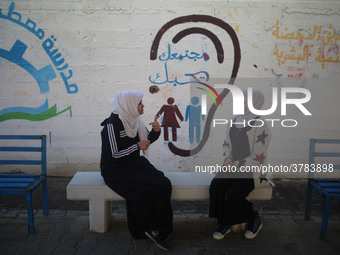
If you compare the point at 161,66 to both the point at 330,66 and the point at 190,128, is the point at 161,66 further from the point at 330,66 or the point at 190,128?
the point at 330,66

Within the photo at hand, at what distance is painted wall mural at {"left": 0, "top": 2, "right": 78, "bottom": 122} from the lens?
431 cm

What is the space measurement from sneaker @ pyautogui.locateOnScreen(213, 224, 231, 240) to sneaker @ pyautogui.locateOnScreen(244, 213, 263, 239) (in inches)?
6.9

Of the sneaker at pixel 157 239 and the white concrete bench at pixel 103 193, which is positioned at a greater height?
the white concrete bench at pixel 103 193

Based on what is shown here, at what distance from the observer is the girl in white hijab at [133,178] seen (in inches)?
110

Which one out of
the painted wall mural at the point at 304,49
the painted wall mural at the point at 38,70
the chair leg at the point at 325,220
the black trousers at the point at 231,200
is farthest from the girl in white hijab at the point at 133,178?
the painted wall mural at the point at 304,49

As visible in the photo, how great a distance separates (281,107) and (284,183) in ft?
3.67

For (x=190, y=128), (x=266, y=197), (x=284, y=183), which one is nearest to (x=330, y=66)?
(x=284, y=183)

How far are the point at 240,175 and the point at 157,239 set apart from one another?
3.19 ft

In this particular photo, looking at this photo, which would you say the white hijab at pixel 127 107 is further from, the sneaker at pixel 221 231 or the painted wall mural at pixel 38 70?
the painted wall mural at pixel 38 70

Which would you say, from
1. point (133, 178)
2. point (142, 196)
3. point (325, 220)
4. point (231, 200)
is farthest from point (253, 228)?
point (133, 178)

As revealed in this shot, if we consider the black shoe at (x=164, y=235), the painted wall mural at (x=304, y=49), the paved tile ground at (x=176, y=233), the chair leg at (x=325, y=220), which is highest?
the painted wall mural at (x=304, y=49)

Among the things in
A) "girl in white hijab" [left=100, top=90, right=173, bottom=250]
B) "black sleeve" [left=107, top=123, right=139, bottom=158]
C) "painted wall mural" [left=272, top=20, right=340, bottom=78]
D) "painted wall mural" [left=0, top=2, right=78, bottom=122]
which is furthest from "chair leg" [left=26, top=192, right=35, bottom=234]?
"painted wall mural" [left=272, top=20, right=340, bottom=78]

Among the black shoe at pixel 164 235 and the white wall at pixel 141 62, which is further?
the white wall at pixel 141 62

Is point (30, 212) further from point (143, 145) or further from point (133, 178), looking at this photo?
point (143, 145)
